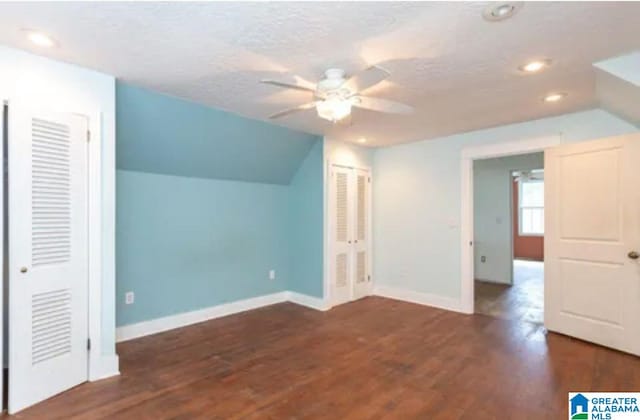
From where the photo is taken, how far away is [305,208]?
4.95m

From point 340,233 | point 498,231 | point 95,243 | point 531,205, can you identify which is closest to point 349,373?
point 95,243

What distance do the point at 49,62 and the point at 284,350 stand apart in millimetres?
2962

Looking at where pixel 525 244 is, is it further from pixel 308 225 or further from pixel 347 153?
pixel 308 225

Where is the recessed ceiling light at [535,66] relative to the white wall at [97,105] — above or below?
above

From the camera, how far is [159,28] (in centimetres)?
200

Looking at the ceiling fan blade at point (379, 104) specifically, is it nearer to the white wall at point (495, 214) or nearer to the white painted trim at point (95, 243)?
the white painted trim at point (95, 243)

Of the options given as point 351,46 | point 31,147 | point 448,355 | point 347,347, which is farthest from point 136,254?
point 448,355

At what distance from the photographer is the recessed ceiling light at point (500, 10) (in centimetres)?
177

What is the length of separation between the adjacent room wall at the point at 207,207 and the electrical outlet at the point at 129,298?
37mm

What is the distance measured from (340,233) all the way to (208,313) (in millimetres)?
2024

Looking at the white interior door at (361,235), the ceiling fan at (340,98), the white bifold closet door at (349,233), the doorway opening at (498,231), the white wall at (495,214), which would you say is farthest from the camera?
the white wall at (495,214)

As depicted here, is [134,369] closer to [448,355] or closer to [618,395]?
[448,355]

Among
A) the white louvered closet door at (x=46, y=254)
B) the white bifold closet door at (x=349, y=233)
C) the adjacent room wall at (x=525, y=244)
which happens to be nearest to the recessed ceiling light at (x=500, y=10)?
the white louvered closet door at (x=46, y=254)

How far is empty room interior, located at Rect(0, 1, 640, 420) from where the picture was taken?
7.08 feet
